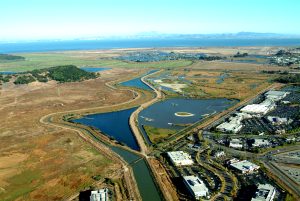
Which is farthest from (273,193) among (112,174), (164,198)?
(112,174)

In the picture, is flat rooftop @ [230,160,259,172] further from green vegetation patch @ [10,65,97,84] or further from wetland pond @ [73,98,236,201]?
green vegetation patch @ [10,65,97,84]

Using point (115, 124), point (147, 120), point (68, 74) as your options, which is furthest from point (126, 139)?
point (68, 74)

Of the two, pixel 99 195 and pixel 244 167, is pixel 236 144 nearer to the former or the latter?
pixel 244 167

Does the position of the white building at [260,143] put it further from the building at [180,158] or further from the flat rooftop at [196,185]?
the flat rooftop at [196,185]

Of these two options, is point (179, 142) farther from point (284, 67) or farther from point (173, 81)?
point (284, 67)

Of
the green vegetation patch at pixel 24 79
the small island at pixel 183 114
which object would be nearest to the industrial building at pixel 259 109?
the small island at pixel 183 114

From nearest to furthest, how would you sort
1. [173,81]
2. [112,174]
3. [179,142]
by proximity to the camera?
[112,174] → [179,142] → [173,81]
